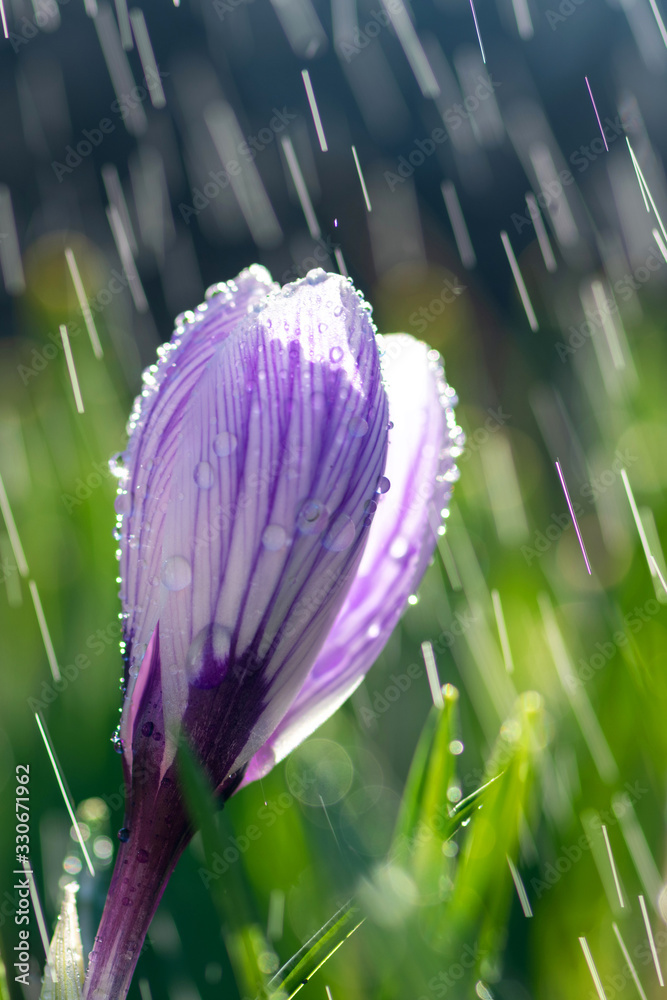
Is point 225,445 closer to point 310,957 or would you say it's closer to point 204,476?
point 204,476

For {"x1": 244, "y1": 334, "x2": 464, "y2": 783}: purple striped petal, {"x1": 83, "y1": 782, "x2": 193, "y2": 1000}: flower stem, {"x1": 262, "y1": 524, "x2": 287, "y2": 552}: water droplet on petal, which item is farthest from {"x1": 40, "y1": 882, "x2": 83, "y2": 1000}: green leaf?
{"x1": 262, "y1": 524, "x2": 287, "y2": 552}: water droplet on petal

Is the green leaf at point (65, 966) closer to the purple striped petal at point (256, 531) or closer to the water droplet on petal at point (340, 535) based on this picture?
the purple striped petal at point (256, 531)

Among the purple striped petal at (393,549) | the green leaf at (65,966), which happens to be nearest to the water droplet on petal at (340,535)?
the purple striped petal at (393,549)

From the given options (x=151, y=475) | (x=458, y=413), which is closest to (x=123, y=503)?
(x=151, y=475)

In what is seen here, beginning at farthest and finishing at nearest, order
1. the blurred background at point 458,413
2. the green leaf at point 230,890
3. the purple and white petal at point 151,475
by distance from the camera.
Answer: the blurred background at point 458,413
the purple and white petal at point 151,475
the green leaf at point 230,890

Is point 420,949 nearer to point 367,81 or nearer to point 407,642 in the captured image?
point 407,642

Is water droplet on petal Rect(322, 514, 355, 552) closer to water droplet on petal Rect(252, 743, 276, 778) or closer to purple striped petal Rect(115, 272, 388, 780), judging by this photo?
purple striped petal Rect(115, 272, 388, 780)
